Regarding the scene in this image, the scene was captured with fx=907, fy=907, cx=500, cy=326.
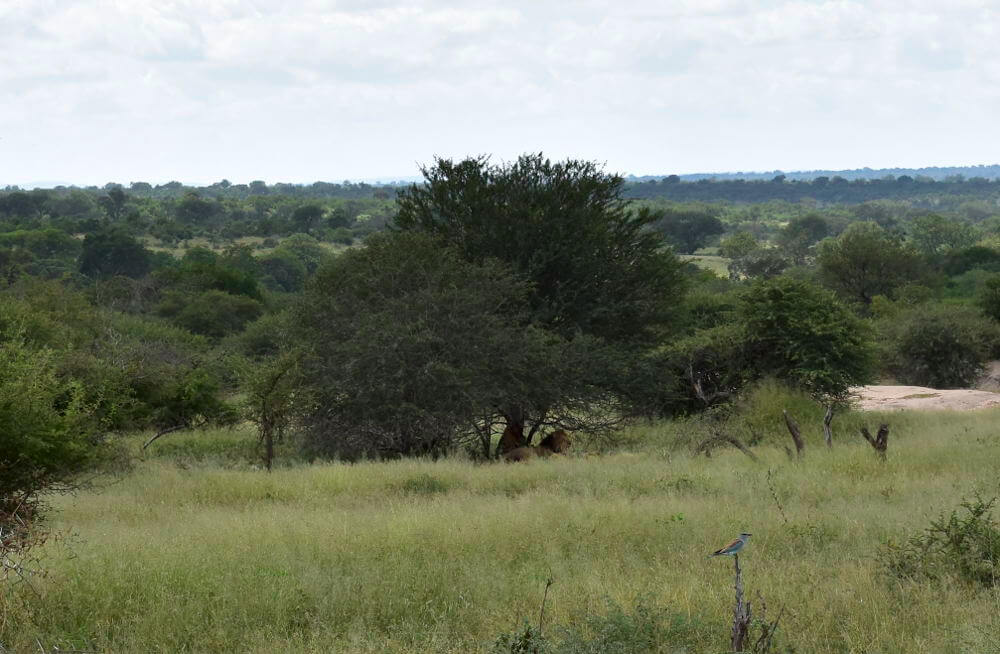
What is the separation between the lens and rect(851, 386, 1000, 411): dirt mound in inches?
998

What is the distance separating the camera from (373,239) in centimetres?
2359

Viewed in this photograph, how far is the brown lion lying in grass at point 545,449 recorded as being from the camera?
1959 cm

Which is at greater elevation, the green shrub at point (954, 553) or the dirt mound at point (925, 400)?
the green shrub at point (954, 553)

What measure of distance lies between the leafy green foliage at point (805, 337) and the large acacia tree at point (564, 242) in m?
2.32

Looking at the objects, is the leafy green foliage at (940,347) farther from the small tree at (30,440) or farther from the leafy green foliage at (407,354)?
the small tree at (30,440)

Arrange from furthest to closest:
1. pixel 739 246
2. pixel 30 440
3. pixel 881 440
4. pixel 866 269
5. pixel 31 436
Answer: pixel 739 246 → pixel 866 269 → pixel 881 440 → pixel 31 436 → pixel 30 440

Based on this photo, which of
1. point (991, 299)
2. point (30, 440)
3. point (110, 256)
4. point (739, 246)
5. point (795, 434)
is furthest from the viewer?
point (739, 246)

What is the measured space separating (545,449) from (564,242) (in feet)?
19.4

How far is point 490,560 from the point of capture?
8.25m

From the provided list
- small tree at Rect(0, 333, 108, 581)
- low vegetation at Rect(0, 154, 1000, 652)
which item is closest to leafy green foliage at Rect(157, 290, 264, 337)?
low vegetation at Rect(0, 154, 1000, 652)

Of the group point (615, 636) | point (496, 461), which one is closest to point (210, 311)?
point (496, 461)

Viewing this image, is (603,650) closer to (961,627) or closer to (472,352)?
(961,627)

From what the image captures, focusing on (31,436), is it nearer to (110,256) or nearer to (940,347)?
(940,347)

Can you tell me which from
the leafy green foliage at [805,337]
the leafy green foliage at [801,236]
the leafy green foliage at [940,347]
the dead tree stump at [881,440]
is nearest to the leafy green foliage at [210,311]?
the leafy green foliage at [805,337]
